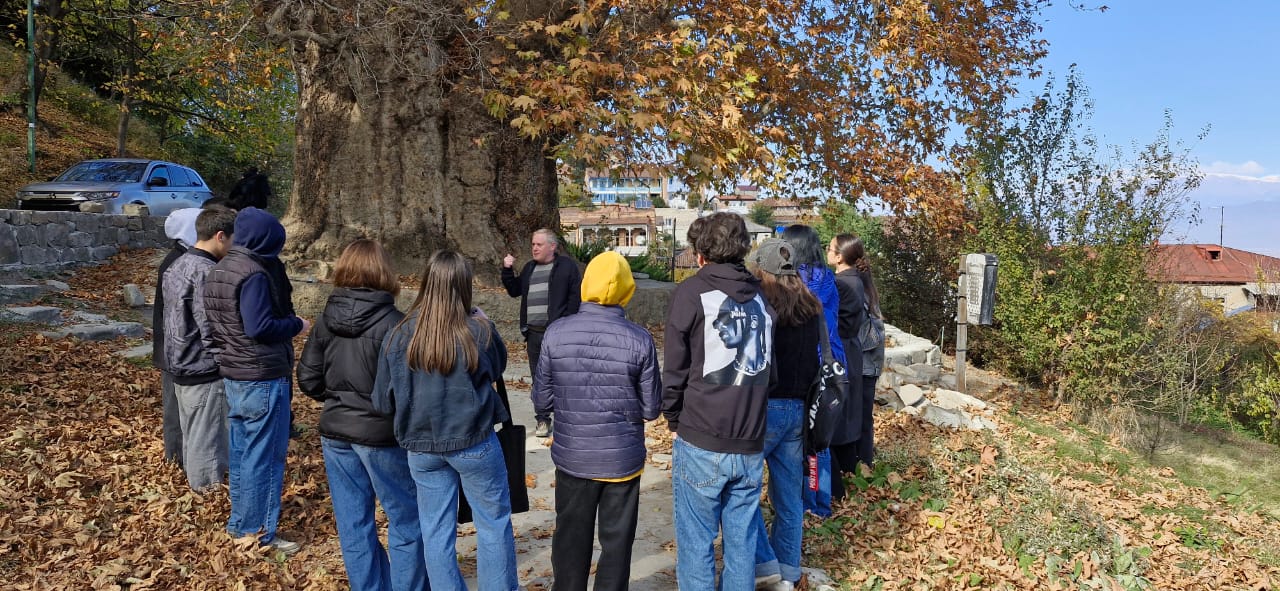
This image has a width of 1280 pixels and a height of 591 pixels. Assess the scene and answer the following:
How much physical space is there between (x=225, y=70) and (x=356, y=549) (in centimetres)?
1245

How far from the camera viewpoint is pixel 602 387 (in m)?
3.56

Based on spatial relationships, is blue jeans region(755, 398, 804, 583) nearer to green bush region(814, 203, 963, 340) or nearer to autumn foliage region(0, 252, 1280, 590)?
autumn foliage region(0, 252, 1280, 590)

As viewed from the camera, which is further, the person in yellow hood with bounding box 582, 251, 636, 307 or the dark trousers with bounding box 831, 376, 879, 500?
the dark trousers with bounding box 831, 376, 879, 500

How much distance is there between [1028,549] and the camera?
4969 millimetres

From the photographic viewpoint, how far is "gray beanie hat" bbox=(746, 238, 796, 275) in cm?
408

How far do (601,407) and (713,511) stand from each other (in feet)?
2.36

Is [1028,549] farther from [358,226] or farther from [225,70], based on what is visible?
[225,70]

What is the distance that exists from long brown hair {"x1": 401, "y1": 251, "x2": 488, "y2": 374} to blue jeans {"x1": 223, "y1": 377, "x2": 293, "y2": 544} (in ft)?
4.45

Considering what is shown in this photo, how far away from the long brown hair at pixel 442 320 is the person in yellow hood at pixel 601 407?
1.36 feet

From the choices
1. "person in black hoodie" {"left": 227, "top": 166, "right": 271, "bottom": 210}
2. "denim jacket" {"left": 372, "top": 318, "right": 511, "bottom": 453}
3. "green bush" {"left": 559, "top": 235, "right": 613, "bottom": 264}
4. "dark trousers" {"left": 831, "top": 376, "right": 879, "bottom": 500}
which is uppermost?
"person in black hoodie" {"left": 227, "top": 166, "right": 271, "bottom": 210}

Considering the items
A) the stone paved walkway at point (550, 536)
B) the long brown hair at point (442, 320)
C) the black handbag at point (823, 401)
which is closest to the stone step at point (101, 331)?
the stone paved walkway at point (550, 536)

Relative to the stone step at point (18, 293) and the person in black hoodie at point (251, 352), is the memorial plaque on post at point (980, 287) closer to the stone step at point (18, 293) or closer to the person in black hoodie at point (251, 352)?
the person in black hoodie at point (251, 352)

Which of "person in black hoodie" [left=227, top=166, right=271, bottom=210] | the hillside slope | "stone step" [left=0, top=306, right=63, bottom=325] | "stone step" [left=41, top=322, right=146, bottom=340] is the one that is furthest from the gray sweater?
the hillside slope

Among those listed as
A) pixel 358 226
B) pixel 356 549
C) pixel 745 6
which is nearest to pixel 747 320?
pixel 356 549
